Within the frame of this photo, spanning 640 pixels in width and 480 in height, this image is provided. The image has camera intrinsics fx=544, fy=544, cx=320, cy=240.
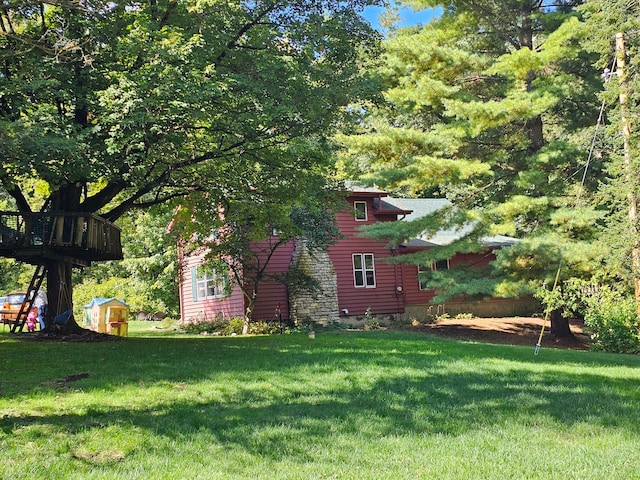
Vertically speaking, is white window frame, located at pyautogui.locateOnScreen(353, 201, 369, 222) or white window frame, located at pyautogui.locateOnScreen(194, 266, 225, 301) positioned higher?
white window frame, located at pyautogui.locateOnScreen(353, 201, 369, 222)

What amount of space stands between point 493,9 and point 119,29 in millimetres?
12213

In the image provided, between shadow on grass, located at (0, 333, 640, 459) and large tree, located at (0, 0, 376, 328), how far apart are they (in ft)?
11.9

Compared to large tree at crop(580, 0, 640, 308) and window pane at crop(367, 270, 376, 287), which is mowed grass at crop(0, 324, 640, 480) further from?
window pane at crop(367, 270, 376, 287)

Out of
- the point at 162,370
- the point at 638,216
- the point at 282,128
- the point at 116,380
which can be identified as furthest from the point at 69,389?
the point at 638,216

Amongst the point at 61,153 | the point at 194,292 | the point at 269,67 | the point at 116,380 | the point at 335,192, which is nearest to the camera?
the point at 116,380

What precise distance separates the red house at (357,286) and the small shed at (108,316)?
16.1 ft

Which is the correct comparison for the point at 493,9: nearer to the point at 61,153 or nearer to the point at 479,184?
the point at 479,184

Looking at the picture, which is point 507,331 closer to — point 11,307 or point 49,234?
point 49,234

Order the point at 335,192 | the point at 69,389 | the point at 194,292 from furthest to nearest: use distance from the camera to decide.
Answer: the point at 194,292 < the point at 335,192 < the point at 69,389

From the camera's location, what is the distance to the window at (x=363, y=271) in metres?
23.1

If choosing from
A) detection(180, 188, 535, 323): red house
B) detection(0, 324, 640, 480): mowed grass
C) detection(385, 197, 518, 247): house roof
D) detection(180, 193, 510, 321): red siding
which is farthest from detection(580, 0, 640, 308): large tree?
detection(385, 197, 518, 247): house roof

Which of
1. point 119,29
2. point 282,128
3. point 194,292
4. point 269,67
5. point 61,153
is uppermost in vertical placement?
point 119,29

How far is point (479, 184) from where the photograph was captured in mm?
18281

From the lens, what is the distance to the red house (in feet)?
69.0
